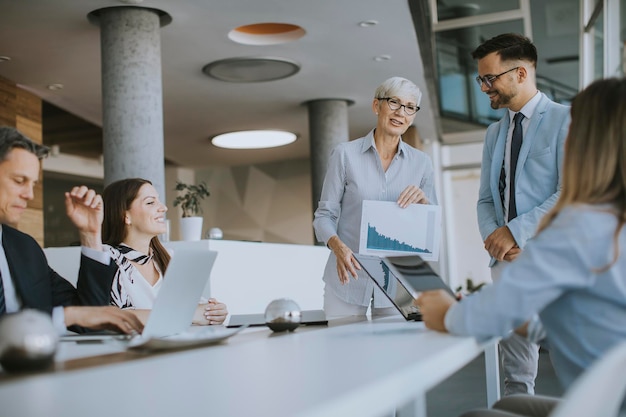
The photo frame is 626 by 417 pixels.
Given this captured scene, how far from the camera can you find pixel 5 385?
4.07 feet

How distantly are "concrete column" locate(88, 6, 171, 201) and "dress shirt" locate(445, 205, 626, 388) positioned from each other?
527 cm

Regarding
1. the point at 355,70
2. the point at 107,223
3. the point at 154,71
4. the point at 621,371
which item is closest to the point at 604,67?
the point at 355,70

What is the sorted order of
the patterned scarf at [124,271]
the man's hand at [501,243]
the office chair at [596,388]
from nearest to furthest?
1. the office chair at [596,388]
2. the patterned scarf at [124,271]
3. the man's hand at [501,243]

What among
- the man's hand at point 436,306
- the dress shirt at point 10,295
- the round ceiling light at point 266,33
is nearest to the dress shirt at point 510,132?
the man's hand at point 436,306

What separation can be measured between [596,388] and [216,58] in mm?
8137

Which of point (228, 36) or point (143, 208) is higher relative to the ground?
point (228, 36)

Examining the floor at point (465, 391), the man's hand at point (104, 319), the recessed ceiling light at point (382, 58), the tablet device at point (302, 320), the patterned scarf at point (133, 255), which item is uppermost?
the recessed ceiling light at point (382, 58)

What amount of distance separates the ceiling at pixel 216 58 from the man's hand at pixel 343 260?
435 cm

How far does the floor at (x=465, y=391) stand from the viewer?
494cm

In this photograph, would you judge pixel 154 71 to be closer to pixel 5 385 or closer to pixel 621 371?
pixel 5 385

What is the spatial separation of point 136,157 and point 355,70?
3919 mm

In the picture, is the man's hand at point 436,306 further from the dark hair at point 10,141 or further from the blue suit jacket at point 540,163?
the dark hair at point 10,141

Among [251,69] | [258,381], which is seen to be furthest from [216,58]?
[258,381]

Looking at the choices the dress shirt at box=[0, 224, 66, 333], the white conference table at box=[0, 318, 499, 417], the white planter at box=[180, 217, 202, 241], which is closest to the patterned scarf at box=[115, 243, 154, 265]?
the dress shirt at box=[0, 224, 66, 333]
